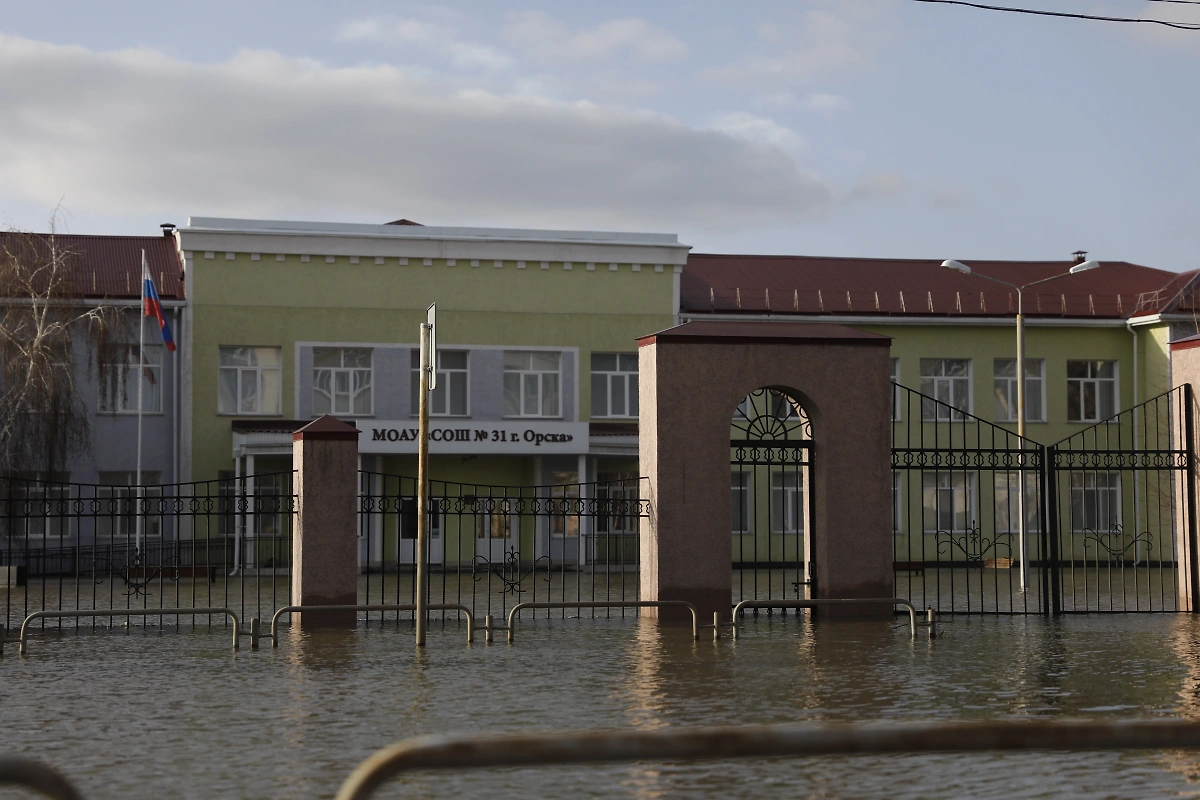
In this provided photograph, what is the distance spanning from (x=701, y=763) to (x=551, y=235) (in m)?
30.5

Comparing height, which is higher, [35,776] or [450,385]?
[450,385]

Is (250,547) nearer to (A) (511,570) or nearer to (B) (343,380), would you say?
(B) (343,380)

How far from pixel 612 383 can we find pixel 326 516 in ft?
72.2

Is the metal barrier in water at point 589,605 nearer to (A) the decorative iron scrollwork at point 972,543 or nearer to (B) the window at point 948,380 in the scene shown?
(A) the decorative iron scrollwork at point 972,543

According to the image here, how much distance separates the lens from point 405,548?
3712cm

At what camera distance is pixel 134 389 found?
3750 cm

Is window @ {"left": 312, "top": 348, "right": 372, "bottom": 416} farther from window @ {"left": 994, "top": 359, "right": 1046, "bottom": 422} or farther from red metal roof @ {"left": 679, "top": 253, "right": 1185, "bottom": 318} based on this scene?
window @ {"left": 994, "top": 359, "right": 1046, "bottom": 422}

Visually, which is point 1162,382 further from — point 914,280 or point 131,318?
point 131,318


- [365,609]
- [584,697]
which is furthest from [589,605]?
[584,697]

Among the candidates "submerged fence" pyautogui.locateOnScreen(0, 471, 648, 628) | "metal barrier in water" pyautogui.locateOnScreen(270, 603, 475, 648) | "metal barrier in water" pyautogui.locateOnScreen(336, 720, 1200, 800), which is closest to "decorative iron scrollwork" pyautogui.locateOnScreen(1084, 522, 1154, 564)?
"metal barrier in water" pyautogui.locateOnScreen(270, 603, 475, 648)

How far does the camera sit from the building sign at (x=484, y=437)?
36531mm

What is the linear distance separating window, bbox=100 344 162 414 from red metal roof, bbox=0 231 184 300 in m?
1.57

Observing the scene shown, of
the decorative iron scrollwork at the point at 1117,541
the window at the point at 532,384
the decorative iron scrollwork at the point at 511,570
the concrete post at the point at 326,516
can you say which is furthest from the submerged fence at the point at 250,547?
the concrete post at the point at 326,516

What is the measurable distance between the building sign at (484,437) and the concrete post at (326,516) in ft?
60.1
